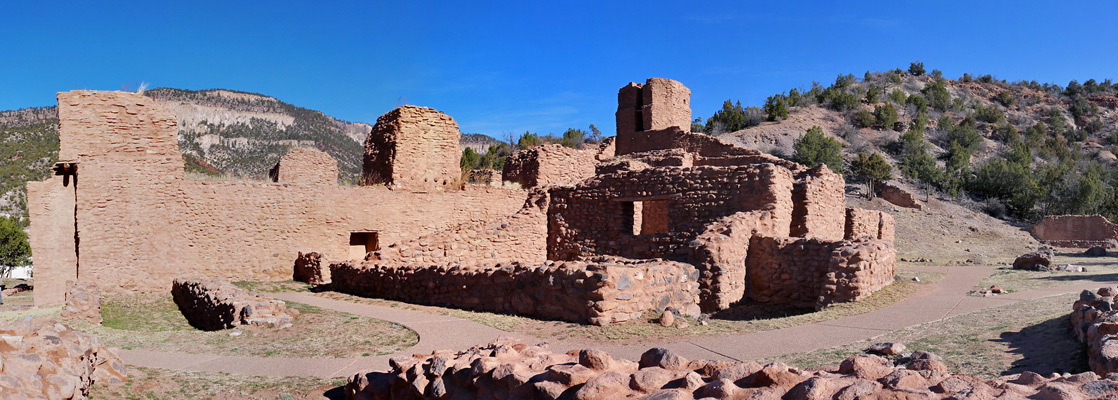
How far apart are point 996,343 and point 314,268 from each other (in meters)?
12.3

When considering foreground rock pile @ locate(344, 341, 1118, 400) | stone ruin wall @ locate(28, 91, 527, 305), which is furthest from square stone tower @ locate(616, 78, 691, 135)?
foreground rock pile @ locate(344, 341, 1118, 400)

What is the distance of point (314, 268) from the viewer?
14.1 metres

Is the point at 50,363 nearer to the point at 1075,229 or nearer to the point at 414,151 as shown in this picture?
the point at 414,151

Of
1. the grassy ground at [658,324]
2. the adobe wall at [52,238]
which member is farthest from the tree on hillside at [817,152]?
the adobe wall at [52,238]

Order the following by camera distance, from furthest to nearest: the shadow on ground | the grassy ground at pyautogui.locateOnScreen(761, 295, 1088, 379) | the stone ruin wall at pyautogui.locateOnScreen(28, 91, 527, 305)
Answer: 1. the stone ruin wall at pyautogui.locateOnScreen(28, 91, 527, 305)
2. the grassy ground at pyautogui.locateOnScreen(761, 295, 1088, 379)
3. the shadow on ground

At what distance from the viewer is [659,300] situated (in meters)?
8.45

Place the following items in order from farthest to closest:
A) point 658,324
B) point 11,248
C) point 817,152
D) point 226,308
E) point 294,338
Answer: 1. point 817,152
2. point 11,248
3. point 226,308
4. point 658,324
5. point 294,338

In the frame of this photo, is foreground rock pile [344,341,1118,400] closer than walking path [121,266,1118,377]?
Yes

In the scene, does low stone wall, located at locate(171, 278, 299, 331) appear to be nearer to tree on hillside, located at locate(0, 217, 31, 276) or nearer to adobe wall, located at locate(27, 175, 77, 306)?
adobe wall, located at locate(27, 175, 77, 306)

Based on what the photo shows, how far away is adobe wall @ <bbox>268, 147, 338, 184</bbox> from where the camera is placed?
60.6 feet

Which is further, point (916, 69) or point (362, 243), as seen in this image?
point (916, 69)

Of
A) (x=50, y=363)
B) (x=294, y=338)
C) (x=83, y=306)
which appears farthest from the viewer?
(x=83, y=306)

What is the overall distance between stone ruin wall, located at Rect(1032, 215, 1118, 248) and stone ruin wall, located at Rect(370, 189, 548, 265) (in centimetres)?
2385

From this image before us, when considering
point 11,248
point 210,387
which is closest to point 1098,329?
point 210,387
